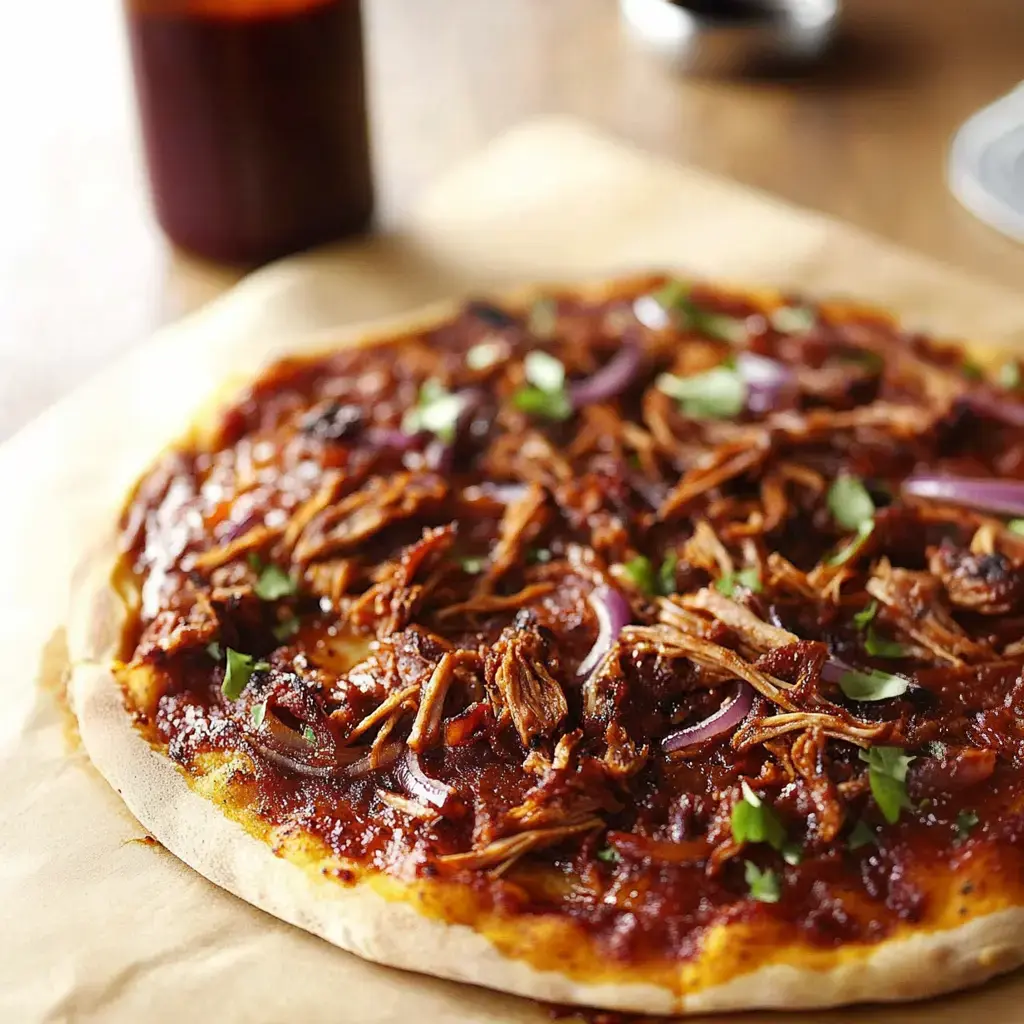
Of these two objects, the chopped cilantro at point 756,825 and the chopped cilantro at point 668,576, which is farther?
the chopped cilantro at point 668,576

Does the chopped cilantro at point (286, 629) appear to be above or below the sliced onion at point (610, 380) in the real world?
below

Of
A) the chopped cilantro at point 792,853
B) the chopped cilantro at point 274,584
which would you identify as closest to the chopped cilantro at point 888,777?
the chopped cilantro at point 792,853

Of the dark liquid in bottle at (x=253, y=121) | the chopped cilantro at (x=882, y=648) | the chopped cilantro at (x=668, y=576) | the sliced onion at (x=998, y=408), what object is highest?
the dark liquid in bottle at (x=253, y=121)

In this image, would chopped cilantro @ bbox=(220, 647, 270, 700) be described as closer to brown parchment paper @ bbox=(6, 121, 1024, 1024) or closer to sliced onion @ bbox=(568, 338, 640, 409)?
brown parchment paper @ bbox=(6, 121, 1024, 1024)

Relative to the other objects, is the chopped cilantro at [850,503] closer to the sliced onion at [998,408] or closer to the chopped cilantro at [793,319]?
the sliced onion at [998,408]

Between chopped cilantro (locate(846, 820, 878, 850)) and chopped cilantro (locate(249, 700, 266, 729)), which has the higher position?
chopped cilantro (locate(249, 700, 266, 729))

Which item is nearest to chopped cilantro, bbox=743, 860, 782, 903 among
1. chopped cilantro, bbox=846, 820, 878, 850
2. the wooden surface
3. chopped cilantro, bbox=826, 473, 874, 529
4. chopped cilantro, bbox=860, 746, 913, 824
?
chopped cilantro, bbox=846, 820, 878, 850

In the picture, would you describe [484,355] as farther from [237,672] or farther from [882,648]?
[882,648]

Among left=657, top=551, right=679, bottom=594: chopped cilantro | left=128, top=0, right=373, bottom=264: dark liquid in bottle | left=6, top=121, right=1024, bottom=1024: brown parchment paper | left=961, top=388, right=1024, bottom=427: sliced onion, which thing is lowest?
left=6, top=121, right=1024, bottom=1024: brown parchment paper
